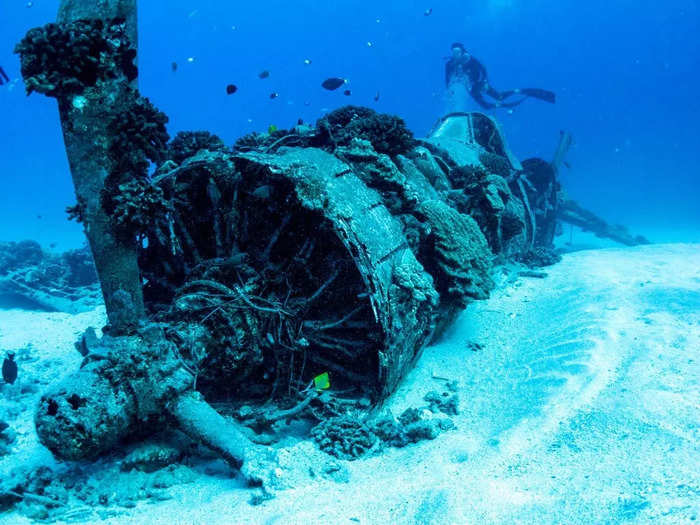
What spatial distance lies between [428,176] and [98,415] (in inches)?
258

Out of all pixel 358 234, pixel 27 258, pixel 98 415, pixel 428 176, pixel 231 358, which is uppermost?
pixel 27 258

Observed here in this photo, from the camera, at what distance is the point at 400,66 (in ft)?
532

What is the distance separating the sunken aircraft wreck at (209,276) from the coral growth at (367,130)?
1.74 m

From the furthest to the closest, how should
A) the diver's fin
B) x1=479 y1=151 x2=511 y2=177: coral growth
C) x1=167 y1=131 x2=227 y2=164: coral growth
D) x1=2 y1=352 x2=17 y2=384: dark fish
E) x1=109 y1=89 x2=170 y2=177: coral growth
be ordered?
the diver's fin, x1=479 y1=151 x2=511 y2=177: coral growth, x1=167 y1=131 x2=227 y2=164: coral growth, x1=2 y1=352 x2=17 y2=384: dark fish, x1=109 y1=89 x2=170 y2=177: coral growth

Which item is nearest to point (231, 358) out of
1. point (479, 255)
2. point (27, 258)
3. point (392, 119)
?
point (479, 255)

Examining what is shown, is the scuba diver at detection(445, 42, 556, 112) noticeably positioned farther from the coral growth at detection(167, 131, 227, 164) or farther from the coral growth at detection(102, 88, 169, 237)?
the coral growth at detection(102, 88, 169, 237)

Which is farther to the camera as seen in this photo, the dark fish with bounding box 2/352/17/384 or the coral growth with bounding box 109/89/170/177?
the dark fish with bounding box 2/352/17/384

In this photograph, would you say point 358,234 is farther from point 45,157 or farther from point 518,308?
point 45,157

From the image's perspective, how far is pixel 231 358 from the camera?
3902mm

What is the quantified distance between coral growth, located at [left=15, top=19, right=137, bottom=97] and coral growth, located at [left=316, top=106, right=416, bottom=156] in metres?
2.93

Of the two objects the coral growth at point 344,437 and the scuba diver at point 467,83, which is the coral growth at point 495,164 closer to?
the coral growth at point 344,437

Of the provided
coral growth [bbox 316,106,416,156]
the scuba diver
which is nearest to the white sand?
coral growth [bbox 316,106,416,156]

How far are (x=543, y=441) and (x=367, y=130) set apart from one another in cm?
508

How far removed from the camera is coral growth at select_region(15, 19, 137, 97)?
3402mm
